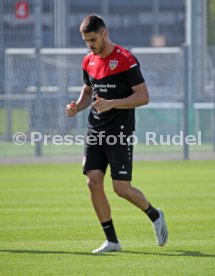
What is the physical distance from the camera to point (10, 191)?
1580 centimetres

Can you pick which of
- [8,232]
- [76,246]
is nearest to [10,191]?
[8,232]

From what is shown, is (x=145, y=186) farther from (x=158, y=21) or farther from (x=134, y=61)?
(x=158, y=21)

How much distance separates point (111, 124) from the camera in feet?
31.1

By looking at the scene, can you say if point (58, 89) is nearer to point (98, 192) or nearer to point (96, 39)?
point (98, 192)

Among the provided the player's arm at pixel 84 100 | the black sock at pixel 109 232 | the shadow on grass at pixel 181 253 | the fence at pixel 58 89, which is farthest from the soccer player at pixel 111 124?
the fence at pixel 58 89

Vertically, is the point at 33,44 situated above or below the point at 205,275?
above

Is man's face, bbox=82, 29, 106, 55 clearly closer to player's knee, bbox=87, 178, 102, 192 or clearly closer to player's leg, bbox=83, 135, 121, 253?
player's leg, bbox=83, 135, 121, 253

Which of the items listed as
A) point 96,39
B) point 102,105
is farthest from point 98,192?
point 96,39

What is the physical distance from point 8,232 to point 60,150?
14.1 m

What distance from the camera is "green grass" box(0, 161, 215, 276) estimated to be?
838 cm

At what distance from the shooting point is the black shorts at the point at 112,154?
943 cm

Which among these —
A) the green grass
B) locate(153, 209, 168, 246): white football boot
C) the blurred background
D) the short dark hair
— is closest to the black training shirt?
the short dark hair

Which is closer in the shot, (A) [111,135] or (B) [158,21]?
(A) [111,135]

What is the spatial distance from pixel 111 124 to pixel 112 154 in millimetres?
288
